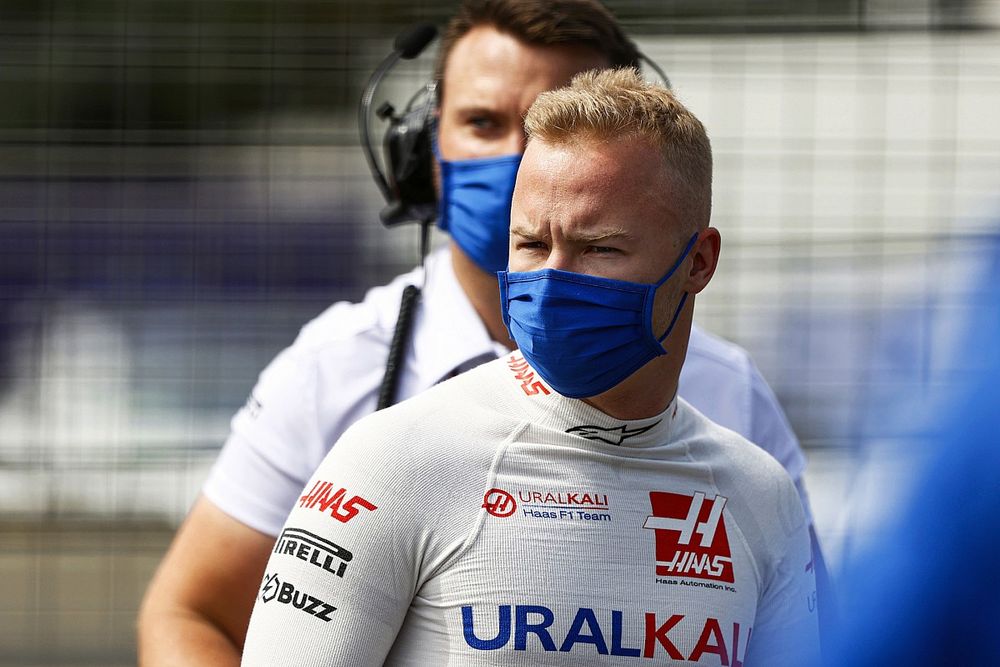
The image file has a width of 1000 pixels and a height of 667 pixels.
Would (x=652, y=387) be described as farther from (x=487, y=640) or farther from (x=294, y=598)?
(x=294, y=598)

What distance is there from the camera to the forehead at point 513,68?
2551mm

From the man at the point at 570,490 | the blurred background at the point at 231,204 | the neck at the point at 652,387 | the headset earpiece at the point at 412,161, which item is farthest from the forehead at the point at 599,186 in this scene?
the blurred background at the point at 231,204

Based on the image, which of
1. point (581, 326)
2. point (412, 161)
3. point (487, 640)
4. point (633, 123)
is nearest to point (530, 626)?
point (487, 640)

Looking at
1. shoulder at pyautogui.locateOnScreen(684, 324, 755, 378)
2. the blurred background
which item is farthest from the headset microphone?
the blurred background

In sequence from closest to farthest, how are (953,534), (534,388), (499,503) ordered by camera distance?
(953,534), (499,503), (534,388)

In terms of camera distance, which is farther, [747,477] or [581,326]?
[747,477]

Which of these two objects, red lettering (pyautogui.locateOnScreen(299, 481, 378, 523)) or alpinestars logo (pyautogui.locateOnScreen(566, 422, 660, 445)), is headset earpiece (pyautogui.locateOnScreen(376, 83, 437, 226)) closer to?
alpinestars logo (pyautogui.locateOnScreen(566, 422, 660, 445))

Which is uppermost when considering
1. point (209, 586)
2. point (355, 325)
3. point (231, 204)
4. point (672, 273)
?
point (231, 204)

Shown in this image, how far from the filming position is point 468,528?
1.80 m

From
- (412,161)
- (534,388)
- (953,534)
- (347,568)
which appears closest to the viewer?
(953,534)

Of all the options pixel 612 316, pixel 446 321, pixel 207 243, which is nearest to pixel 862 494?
pixel 612 316

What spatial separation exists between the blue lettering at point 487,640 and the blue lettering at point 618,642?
15 centimetres

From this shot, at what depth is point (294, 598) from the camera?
1.75 m

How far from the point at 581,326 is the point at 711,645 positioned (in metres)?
0.48
